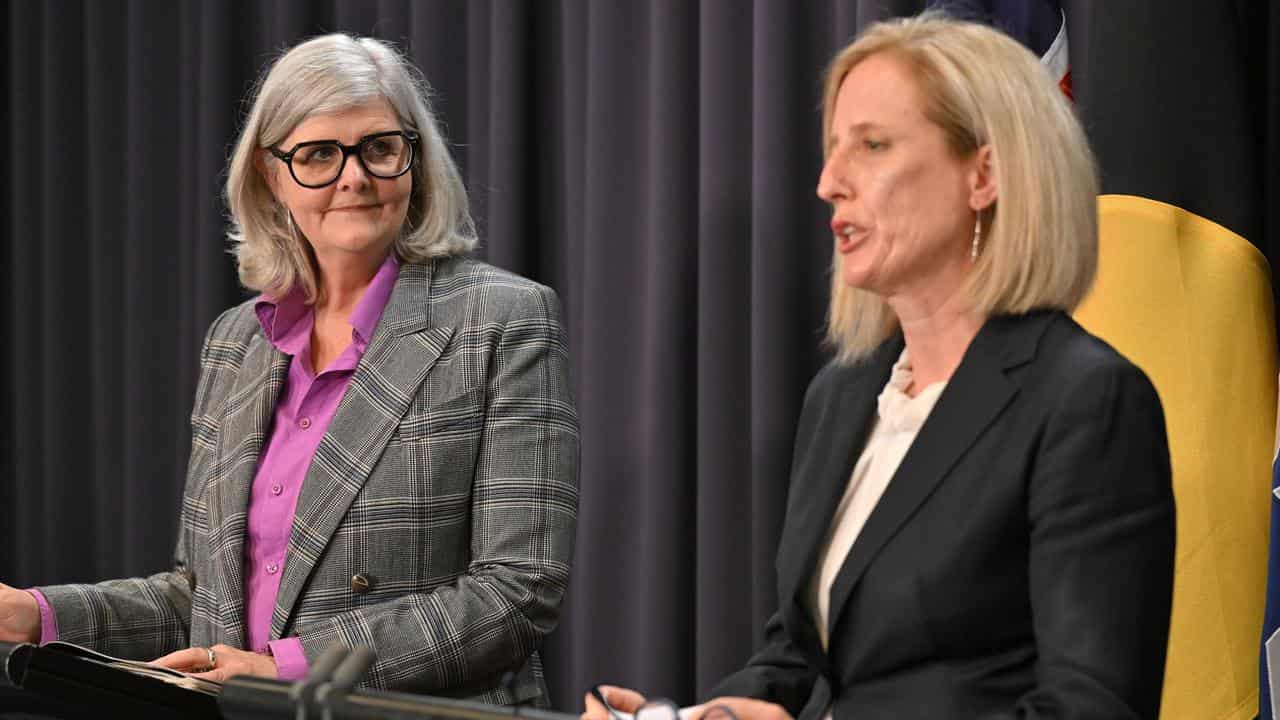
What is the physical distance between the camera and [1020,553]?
4.30ft

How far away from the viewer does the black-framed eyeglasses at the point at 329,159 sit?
216cm

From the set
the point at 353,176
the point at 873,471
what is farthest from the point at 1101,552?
the point at 353,176

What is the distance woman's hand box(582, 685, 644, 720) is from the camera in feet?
4.17

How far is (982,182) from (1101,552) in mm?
371

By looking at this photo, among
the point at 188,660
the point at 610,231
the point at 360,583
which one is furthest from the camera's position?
the point at 610,231

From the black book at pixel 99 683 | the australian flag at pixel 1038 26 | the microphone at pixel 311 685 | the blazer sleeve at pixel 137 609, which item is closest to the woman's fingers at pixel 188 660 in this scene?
the black book at pixel 99 683

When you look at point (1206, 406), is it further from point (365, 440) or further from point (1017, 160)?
point (365, 440)

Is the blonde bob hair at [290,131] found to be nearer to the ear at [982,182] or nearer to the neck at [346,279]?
the neck at [346,279]

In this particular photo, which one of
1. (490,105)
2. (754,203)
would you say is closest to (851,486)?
(754,203)

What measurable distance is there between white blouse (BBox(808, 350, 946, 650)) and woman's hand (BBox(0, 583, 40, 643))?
1.20 metres

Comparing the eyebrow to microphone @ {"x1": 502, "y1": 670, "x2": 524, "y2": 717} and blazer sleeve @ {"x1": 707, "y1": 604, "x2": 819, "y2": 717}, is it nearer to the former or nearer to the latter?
blazer sleeve @ {"x1": 707, "y1": 604, "x2": 819, "y2": 717}

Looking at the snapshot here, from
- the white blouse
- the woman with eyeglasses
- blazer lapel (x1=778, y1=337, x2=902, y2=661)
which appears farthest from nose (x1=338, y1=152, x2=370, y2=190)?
the white blouse

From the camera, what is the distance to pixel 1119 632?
4.08 ft

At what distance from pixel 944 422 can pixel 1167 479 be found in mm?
199
